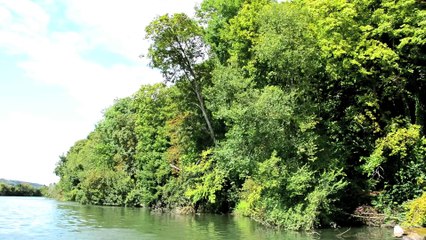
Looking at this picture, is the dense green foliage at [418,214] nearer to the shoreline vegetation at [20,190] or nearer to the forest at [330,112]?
the forest at [330,112]

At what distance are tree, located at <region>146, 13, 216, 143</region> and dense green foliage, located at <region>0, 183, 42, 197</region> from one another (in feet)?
333

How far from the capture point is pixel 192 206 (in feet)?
127

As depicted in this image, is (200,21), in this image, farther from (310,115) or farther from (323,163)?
(323,163)

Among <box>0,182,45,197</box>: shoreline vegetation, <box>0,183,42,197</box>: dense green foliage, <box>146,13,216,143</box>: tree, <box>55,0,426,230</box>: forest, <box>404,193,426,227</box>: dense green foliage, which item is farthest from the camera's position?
<box>0,182,45,197</box>: shoreline vegetation

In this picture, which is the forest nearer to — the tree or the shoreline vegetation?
the tree

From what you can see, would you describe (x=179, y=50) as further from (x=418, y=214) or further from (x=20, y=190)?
(x=20, y=190)

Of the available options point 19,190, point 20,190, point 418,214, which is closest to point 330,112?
point 418,214

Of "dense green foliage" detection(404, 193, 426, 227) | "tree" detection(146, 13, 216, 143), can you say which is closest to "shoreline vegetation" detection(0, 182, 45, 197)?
"tree" detection(146, 13, 216, 143)

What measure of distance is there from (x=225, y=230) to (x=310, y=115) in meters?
8.24

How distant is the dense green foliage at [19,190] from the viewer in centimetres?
11819

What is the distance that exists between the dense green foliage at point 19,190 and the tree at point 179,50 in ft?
333

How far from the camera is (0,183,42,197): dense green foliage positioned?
118m

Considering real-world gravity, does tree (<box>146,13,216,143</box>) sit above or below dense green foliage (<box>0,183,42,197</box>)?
above

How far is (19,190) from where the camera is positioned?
124 m
